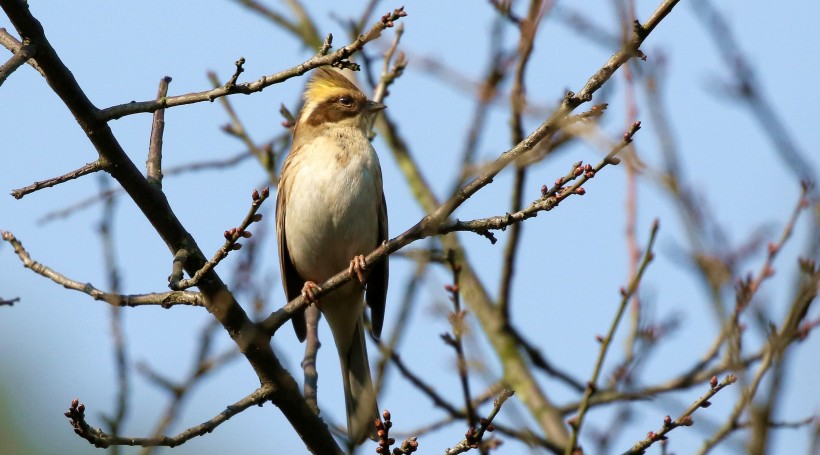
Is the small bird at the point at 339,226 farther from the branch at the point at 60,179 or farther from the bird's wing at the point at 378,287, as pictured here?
the branch at the point at 60,179

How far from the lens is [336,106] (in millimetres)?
8125

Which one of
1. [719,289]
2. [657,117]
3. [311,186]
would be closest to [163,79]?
[311,186]

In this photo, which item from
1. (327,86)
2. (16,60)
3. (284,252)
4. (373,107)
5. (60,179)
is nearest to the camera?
(16,60)

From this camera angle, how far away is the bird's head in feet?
26.4

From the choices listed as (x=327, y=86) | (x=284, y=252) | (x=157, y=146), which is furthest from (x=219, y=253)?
(x=327, y=86)

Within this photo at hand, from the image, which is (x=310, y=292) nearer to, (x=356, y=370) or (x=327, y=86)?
(x=356, y=370)

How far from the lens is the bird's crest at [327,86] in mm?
8258

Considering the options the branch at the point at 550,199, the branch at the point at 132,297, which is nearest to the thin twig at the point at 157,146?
the branch at the point at 132,297

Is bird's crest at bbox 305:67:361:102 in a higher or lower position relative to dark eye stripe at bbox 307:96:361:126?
higher

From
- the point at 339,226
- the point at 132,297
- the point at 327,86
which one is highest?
the point at 327,86

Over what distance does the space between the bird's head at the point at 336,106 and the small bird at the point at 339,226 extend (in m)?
0.06

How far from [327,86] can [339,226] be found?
4.85 ft

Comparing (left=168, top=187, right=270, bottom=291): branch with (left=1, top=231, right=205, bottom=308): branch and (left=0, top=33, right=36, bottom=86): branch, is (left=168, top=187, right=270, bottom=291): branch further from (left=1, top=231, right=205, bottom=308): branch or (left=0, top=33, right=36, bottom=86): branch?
(left=0, top=33, right=36, bottom=86): branch

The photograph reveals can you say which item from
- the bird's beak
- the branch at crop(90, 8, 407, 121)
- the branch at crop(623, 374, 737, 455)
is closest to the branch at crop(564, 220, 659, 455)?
the branch at crop(623, 374, 737, 455)
